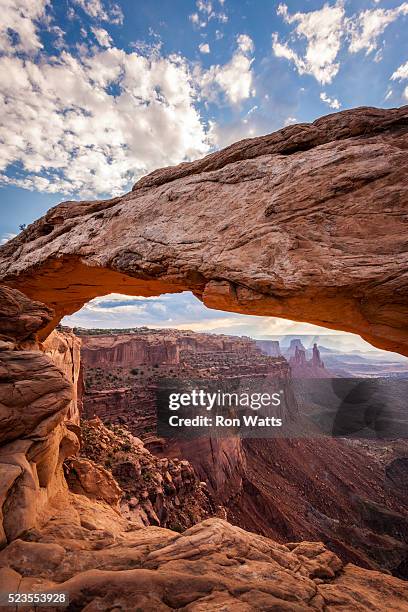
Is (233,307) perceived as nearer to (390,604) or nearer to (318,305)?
(318,305)

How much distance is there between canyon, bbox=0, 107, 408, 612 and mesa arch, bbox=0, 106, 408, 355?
1.3 inches

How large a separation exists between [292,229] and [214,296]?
7.16 ft

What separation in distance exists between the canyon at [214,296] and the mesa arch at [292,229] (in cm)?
3

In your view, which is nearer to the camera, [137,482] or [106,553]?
[106,553]

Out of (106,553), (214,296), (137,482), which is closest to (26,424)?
→ (106,553)

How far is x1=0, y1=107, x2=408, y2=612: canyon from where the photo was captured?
4.70m

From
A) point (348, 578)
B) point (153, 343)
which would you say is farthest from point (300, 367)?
point (348, 578)

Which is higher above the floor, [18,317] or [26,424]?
[18,317]

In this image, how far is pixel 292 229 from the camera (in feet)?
19.4

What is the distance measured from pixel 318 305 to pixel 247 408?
34.4m

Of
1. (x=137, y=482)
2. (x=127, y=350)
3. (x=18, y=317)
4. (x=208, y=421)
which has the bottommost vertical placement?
(x=208, y=421)

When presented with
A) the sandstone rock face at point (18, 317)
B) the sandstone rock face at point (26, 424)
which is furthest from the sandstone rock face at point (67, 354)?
the sandstone rock face at point (26, 424)

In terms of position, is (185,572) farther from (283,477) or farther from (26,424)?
(283,477)

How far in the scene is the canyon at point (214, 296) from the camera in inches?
185
